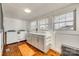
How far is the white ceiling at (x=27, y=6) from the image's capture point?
985 millimetres

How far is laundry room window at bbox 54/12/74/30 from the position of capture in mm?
943

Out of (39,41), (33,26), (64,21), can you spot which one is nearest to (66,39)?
(64,21)

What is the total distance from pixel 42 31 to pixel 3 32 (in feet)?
1.73

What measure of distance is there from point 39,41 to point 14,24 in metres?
0.42

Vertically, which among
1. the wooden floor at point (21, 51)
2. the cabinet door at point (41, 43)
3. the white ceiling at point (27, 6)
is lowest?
the wooden floor at point (21, 51)

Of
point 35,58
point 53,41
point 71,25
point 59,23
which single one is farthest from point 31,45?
point 71,25

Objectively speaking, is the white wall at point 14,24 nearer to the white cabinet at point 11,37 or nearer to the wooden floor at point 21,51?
the white cabinet at point 11,37

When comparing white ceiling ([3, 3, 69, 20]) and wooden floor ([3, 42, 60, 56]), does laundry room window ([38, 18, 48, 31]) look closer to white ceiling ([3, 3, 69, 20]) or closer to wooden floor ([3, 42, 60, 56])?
white ceiling ([3, 3, 69, 20])

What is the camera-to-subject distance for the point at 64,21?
1003 millimetres

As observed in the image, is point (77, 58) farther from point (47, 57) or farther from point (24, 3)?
point (24, 3)

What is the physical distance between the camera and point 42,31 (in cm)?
107

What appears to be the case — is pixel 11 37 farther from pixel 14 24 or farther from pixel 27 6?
pixel 27 6

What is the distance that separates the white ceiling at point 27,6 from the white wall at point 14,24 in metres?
0.05

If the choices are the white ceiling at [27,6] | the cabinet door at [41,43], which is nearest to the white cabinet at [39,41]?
the cabinet door at [41,43]
